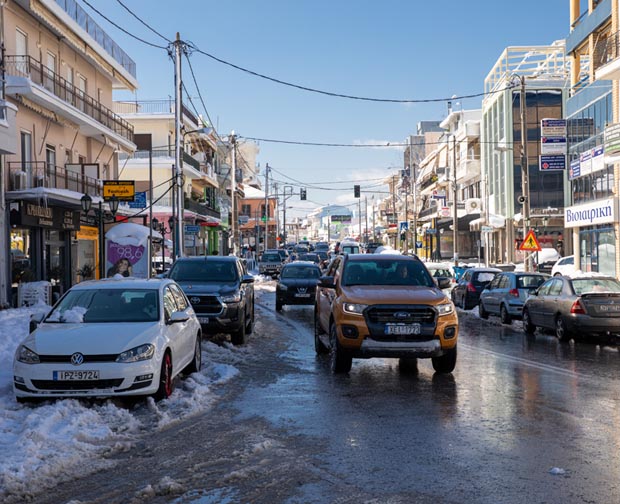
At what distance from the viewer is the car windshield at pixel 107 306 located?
9602 mm

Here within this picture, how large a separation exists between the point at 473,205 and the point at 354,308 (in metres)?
57.0

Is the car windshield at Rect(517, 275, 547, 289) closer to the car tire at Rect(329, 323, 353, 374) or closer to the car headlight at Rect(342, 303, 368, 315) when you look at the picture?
the car tire at Rect(329, 323, 353, 374)

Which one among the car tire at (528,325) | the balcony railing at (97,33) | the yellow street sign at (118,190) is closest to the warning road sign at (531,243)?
the car tire at (528,325)

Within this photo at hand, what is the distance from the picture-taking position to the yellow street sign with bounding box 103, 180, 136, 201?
27.7 metres

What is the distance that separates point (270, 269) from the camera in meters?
50.6

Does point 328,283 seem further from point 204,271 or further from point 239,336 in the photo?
point 204,271

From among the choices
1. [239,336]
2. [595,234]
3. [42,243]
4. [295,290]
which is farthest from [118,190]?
[595,234]

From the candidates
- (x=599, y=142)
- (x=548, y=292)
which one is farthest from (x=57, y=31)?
(x=599, y=142)

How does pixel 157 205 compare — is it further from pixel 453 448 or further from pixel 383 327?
pixel 453 448

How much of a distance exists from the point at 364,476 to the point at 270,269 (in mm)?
45014

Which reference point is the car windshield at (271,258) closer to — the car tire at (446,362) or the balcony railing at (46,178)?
the balcony railing at (46,178)

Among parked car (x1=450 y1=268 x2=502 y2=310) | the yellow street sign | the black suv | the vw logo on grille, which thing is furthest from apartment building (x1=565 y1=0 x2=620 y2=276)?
the vw logo on grille

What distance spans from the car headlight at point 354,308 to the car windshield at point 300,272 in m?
15.6

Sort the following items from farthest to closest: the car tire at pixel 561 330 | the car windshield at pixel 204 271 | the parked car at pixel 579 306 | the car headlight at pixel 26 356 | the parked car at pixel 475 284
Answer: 1. the parked car at pixel 475 284
2. the car windshield at pixel 204 271
3. the car tire at pixel 561 330
4. the parked car at pixel 579 306
5. the car headlight at pixel 26 356
